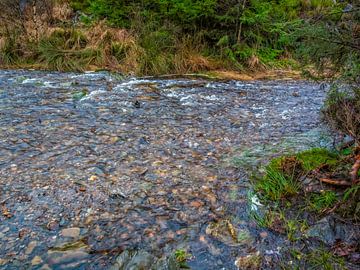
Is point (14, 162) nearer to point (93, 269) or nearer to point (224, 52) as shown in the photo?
point (93, 269)

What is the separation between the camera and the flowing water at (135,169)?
8.26 feet

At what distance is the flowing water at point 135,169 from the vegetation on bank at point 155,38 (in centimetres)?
242

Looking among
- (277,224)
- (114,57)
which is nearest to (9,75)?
(114,57)

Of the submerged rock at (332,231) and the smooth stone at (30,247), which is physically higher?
the smooth stone at (30,247)

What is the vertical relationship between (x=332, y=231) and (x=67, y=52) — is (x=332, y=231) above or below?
above

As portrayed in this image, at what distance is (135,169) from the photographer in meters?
3.59

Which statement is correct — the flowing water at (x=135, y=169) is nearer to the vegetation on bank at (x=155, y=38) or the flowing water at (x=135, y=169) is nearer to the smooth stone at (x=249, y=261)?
the smooth stone at (x=249, y=261)

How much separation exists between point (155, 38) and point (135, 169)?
6.15 metres

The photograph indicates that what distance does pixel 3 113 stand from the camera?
17.1 ft

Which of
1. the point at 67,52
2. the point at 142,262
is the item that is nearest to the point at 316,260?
the point at 142,262

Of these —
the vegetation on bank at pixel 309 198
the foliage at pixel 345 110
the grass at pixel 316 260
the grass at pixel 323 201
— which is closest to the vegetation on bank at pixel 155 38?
the foliage at pixel 345 110

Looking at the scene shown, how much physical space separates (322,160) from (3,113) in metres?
4.32

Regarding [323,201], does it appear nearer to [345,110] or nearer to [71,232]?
[345,110]

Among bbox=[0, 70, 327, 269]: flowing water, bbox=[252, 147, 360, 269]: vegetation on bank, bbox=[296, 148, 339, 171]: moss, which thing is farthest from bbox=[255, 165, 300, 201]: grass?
bbox=[296, 148, 339, 171]: moss
